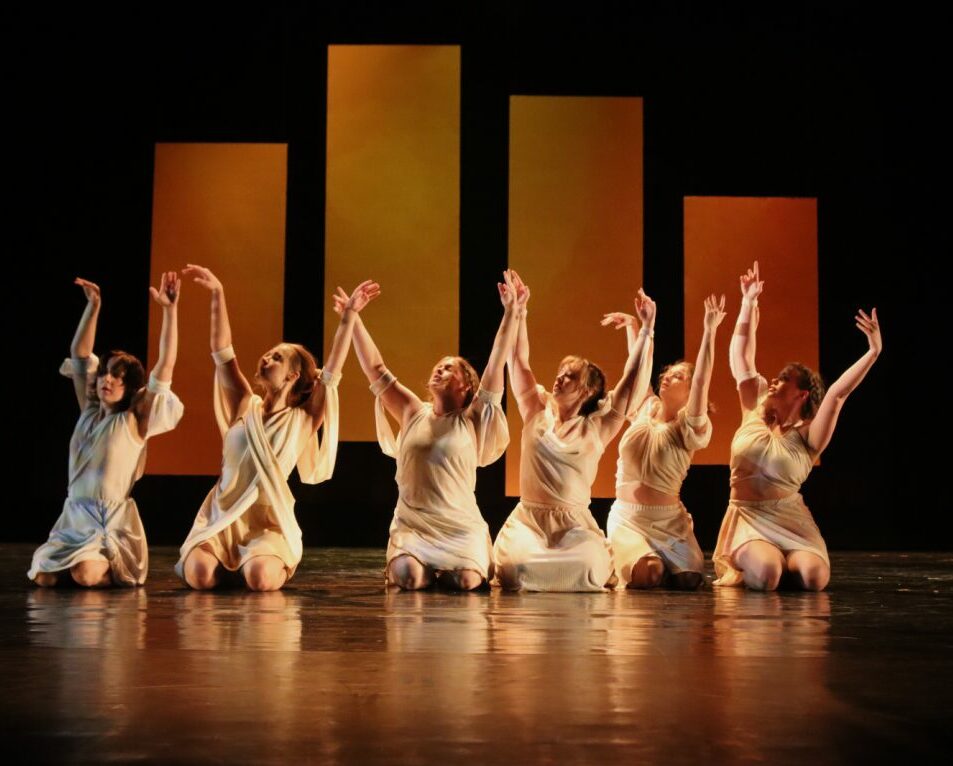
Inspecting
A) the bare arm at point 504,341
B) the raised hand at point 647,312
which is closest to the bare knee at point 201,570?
the bare arm at point 504,341

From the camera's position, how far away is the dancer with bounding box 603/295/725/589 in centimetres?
473

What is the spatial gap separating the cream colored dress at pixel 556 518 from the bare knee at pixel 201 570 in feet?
3.65

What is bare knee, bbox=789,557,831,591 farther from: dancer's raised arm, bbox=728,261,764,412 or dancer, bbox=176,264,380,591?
dancer, bbox=176,264,380,591

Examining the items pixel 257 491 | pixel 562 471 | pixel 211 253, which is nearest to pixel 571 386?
pixel 562 471

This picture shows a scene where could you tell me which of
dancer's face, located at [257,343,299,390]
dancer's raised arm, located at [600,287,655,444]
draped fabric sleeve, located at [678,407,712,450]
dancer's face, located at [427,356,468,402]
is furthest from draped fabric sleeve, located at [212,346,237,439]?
draped fabric sleeve, located at [678,407,712,450]

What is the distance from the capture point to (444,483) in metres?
4.62

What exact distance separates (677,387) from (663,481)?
16.4 inches

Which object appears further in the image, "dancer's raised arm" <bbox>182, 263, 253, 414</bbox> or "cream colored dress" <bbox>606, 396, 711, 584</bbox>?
"cream colored dress" <bbox>606, 396, 711, 584</bbox>

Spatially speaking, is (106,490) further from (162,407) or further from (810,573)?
(810,573)

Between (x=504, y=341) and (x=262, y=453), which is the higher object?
(x=504, y=341)

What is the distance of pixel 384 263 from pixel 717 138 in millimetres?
2081

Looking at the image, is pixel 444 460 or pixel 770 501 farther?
pixel 770 501

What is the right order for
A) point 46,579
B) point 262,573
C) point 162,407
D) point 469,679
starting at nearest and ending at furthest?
point 469,679
point 262,573
point 46,579
point 162,407

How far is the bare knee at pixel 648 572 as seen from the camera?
4711mm
